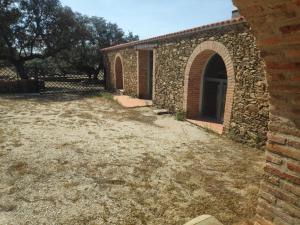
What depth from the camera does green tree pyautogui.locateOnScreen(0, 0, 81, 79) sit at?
1733 cm

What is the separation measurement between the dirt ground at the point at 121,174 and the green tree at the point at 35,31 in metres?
11.8

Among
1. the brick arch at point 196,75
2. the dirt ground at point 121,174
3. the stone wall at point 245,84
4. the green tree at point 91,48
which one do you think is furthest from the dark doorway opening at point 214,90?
the green tree at point 91,48

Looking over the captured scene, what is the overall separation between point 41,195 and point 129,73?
36.6 ft

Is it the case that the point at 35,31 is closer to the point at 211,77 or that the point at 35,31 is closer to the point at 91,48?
the point at 91,48

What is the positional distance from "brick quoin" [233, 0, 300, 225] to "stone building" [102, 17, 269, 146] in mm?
3796

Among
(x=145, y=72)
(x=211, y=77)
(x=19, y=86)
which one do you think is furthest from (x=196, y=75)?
(x=19, y=86)

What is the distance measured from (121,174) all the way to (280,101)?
3.21 m

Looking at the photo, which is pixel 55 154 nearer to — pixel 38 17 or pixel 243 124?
pixel 243 124

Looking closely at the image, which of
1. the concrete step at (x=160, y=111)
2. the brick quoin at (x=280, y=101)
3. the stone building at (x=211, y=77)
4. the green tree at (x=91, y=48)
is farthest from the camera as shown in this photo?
the green tree at (x=91, y=48)

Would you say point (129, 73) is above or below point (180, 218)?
above

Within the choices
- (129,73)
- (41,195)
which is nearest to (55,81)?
(129,73)

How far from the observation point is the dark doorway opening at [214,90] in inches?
343

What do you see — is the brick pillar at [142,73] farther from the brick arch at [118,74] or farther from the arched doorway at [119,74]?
the arched doorway at [119,74]

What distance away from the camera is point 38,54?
65.7 feet
